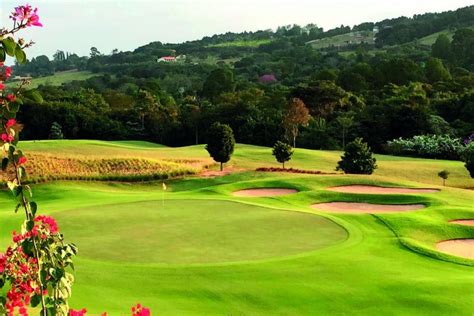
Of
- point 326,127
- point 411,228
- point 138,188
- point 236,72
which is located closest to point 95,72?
point 236,72

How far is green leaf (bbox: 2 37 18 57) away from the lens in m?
4.42

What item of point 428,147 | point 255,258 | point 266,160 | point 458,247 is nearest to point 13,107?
point 255,258

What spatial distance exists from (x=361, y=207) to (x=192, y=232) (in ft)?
30.4

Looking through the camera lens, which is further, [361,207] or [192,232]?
[361,207]

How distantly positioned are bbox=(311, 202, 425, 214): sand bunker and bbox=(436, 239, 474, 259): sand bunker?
423 centimetres

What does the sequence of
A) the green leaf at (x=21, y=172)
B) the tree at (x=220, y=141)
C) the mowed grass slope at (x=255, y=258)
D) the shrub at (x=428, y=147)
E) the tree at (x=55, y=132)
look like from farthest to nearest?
the tree at (x=55, y=132) → the shrub at (x=428, y=147) → the tree at (x=220, y=141) → the mowed grass slope at (x=255, y=258) → the green leaf at (x=21, y=172)

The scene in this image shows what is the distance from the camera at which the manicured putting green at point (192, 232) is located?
1631cm

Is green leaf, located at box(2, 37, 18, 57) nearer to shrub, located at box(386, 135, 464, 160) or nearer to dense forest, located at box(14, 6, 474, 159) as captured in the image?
dense forest, located at box(14, 6, 474, 159)

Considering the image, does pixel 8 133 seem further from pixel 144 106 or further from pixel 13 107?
pixel 144 106

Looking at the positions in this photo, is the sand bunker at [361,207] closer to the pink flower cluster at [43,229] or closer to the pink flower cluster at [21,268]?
the pink flower cluster at [21,268]

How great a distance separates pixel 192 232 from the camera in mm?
18906

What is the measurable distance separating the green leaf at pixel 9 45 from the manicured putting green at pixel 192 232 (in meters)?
11.5

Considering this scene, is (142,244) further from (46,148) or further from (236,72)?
(236,72)

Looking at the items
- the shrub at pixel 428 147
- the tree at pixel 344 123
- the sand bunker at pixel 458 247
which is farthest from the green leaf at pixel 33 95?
the tree at pixel 344 123
